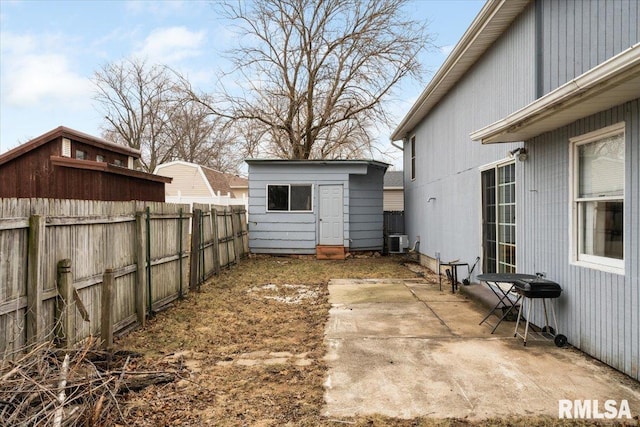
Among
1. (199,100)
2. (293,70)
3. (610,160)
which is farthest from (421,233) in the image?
(199,100)

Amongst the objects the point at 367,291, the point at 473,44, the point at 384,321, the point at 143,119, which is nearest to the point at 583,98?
the point at 384,321

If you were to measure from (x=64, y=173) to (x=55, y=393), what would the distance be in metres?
9.02

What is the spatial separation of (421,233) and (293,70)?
392 inches

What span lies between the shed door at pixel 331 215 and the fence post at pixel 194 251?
550 cm

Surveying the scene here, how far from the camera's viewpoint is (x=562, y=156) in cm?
443

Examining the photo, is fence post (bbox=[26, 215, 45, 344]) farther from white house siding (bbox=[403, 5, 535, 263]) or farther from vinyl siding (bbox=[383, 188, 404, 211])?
vinyl siding (bbox=[383, 188, 404, 211])

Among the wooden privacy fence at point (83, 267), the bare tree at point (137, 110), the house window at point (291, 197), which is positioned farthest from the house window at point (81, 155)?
the bare tree at point (137, 110)

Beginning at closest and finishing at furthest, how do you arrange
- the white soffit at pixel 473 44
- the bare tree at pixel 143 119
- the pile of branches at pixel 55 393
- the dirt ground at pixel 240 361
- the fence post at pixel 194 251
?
the pile of branches at pixel 55 393 → the dirt ground at pixel 240 361 → the white soffit at pixel 473 44 → the fence post at pixel 194 251 → the bare tree at pixel 143 119

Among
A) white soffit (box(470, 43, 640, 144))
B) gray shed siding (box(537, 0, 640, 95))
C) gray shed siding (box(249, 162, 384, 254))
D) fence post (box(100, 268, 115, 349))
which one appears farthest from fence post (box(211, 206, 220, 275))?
gray shed siding (box(537, 0, 640, 95))

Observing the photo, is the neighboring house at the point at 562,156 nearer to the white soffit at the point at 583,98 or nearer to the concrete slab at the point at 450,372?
the white soffit at the point at 583,98

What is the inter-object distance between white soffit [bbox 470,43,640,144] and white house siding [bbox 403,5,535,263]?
992 millimetres

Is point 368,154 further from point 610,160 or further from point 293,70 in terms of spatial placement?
point 610,160

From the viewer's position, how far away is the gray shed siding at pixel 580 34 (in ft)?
11.8

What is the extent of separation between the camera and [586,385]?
3307mm
